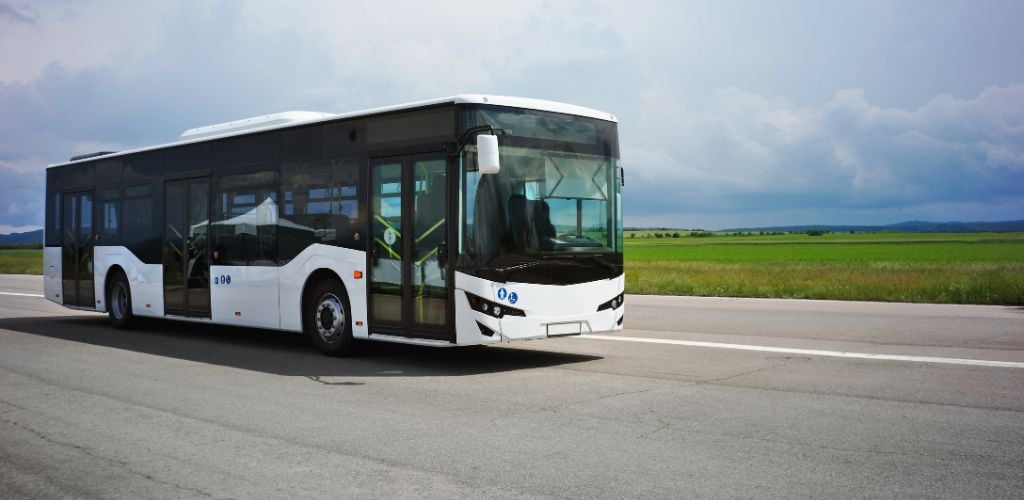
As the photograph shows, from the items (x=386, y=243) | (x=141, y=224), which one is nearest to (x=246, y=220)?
(x=386, y=243)

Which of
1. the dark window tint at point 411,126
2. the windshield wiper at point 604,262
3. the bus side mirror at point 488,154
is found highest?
the dark window tint at point 411,126

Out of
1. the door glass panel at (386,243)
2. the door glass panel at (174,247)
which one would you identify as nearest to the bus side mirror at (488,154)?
the door glass panel at (386,243)

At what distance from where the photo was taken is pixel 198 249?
1399 centimetres

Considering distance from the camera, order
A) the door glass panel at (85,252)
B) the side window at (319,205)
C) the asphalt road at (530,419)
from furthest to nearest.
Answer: the door glass panel at (85,252)
the side window at (319,205)
the asphalt road at (530,419)

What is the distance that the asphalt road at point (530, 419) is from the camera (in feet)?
18.0

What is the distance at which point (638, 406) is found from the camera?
7785mm

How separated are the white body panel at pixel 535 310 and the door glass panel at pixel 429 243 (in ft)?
1.09

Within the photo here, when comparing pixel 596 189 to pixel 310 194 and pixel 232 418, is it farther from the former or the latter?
pixel 232 418

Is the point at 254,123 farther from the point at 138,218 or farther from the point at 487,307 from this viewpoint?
the point at 487,307

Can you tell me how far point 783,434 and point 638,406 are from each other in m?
1.47

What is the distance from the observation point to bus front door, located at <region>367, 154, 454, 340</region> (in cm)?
1012

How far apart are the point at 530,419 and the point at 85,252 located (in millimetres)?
12504

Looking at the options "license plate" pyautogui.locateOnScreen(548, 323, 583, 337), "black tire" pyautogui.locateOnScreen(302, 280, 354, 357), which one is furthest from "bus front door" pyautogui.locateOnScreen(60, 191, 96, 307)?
"license plate" pyautogui.locateOnScreen(548, 323, 583, 337)

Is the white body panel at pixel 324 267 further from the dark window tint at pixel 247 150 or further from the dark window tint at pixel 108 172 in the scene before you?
the dark window tint at pixel 108 172
